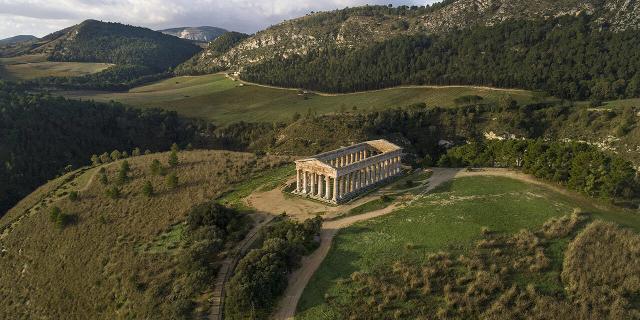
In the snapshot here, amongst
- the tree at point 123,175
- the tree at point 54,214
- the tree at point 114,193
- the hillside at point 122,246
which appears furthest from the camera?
the tree at point 123,175

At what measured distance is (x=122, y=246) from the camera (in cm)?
5766

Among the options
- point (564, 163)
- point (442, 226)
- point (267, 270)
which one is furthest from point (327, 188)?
point (564, 163)

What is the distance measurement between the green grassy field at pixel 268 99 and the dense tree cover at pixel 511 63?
23.5 ft

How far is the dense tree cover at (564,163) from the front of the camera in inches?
2442

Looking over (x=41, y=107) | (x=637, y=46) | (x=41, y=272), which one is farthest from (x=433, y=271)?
(x=637, y=46)

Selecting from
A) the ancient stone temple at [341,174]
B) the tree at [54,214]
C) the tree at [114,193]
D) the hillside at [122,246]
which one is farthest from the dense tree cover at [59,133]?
the ancient stone temple at [341,174]

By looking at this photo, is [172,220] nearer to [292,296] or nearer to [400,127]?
[292,296]

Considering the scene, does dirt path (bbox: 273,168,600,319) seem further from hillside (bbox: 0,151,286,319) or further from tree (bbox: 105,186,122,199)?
tree (bbox: 105,186,122,199)

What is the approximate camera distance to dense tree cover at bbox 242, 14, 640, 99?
454 feet

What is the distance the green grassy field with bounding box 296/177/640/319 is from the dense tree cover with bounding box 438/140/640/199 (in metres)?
3.28

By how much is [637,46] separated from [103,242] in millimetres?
163947

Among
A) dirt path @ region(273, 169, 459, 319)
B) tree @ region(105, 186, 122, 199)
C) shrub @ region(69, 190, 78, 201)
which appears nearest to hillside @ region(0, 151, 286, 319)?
tree @ region(105, 186, 122, 199)

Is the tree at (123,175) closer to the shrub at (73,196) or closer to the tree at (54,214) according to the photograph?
the shrub at (73,196)

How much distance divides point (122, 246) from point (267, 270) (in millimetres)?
24727
